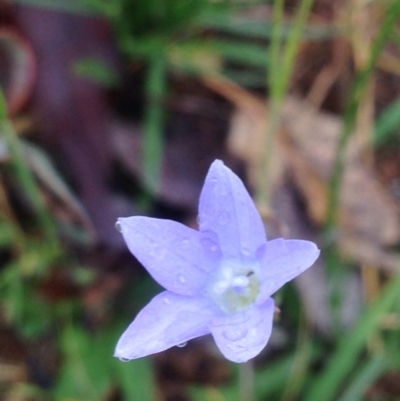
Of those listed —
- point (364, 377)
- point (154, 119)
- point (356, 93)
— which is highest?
point (356, 93)

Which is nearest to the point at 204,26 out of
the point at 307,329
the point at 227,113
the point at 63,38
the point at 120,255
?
the point at 227,113

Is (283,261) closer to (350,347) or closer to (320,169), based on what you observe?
(350,347)

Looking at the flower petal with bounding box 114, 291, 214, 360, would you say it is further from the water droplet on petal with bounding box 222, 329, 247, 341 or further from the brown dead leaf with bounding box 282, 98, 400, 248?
the brown dead leaf with bounding box 282, 98, 400, 248

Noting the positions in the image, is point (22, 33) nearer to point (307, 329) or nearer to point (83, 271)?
point (83, 271)

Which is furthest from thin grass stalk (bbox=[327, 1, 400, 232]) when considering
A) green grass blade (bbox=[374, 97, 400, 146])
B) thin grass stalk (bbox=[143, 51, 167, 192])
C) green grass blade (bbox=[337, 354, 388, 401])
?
thin grass stalk (bbox=[143, 51, 167, 192])

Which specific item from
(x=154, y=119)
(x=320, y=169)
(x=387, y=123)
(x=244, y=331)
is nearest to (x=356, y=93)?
(x=387, y=123)

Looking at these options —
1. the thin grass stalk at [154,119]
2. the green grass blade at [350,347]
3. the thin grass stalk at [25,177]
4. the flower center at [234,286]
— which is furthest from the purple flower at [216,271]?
the thin grass stalk at [154,119]
